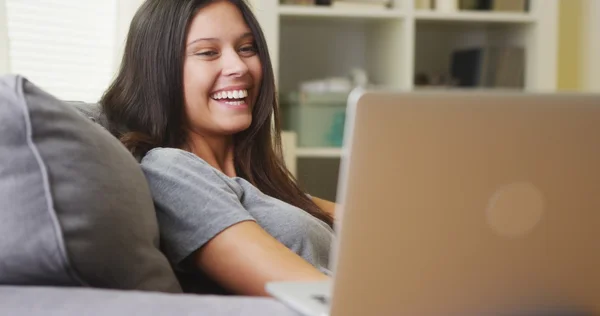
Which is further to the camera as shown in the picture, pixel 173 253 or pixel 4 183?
pixel 173 253

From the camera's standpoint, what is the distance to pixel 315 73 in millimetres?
3648

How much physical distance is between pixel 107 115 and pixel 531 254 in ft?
3.16

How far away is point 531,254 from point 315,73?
2884mm

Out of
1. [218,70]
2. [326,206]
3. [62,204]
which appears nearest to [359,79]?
[326,206]

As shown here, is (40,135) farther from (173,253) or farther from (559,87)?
(559,87)

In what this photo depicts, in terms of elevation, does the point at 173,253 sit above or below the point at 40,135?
below

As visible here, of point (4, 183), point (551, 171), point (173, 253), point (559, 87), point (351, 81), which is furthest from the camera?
point (559, 87)

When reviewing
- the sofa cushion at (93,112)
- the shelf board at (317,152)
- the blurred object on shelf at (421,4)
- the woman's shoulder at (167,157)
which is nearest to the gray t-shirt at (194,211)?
the woman's shoulder at (167,157)

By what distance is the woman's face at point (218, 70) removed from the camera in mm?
1646

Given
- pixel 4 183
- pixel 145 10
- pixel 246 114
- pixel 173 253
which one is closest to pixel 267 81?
pixel 246 114

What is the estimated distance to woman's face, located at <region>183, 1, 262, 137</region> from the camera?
1.65m

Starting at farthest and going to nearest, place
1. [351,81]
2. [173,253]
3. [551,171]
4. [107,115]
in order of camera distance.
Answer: [351,81], [107,115], [173,253], [551,171]

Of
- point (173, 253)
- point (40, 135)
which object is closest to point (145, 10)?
point (173, 253)

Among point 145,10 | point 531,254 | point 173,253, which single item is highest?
point 145,10
